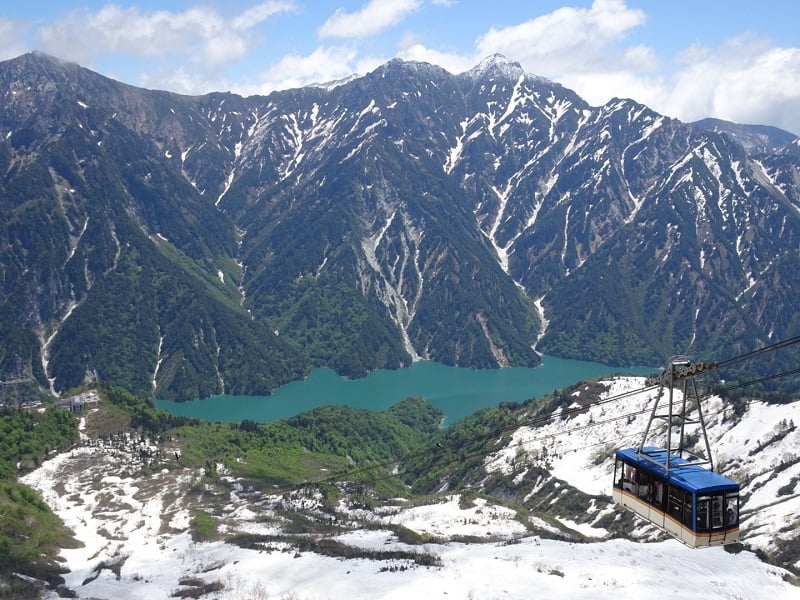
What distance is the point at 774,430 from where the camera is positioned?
118 metres

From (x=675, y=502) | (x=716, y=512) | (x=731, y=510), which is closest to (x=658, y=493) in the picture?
(x=675, y=502)

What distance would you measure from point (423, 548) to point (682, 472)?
170 ft

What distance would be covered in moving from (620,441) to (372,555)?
68096mm

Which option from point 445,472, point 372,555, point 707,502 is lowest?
point 445,472

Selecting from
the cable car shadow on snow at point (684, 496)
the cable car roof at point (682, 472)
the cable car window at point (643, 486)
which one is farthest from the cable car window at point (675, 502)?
the cable car window at point (643, 486)

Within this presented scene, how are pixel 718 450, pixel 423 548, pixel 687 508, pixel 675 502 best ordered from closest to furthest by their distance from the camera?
pixel 687 508
pixel 675 502
pixel 423 548
pixel 718 450

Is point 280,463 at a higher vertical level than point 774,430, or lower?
lower

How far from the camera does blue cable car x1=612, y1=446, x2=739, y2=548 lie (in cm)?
3919

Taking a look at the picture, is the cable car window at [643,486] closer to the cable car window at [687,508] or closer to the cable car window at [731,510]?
the cable car window at [687,508]

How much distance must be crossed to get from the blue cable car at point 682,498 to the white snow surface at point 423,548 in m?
29.9

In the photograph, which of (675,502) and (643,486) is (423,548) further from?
(675,502)

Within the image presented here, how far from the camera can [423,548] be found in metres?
88.3

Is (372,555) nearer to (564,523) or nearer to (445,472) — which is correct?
(564,523)

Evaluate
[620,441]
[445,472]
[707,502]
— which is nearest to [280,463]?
[445,472]
